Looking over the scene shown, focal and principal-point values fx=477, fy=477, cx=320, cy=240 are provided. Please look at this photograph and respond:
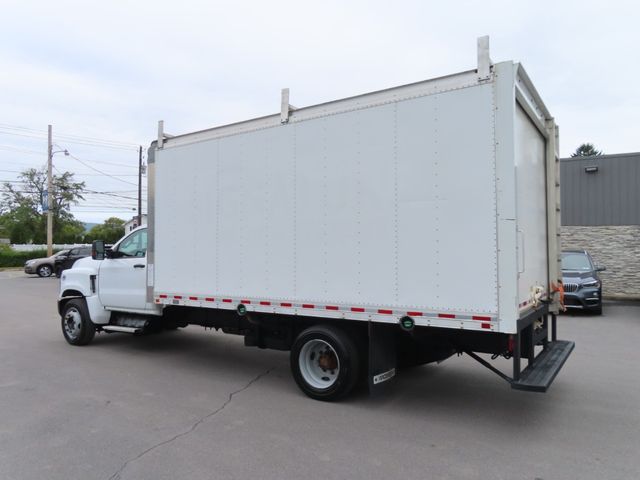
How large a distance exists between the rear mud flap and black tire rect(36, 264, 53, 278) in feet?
96.1

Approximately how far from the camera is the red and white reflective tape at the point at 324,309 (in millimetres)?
4449

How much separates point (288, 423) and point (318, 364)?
3.23 feet

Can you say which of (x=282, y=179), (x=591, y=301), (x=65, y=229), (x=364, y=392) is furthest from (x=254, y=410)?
(x=65, y=229)

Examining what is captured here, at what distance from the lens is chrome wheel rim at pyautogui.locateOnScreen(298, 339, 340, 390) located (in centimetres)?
551

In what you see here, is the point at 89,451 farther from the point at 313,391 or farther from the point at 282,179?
the point at 282,179

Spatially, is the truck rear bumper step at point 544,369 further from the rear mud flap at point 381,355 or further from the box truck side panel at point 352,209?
the rear mud flap at point 381,355

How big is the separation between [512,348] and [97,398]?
4.60 m

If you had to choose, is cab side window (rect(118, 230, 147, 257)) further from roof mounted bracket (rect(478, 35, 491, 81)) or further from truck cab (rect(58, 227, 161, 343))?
roof mounted bracket (rect(478, 35, 491, 81))

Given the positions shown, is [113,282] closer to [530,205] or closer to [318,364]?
[318,364]

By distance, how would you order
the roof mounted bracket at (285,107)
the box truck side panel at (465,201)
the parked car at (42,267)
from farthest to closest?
1. the parked car at (42,267)
2. the roof mounted bracket at (285,107)
3. the box truck side panel at (465,201)

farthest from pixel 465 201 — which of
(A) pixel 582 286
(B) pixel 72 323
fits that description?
(A) pixel 582 286

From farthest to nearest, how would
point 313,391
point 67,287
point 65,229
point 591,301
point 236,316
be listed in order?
point 65,229, point 591,301, point 67,287, point 236,316, point 313,391

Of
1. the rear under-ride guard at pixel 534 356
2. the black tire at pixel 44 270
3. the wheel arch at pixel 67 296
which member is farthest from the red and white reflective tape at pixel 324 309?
the black tire at pixel 44 270

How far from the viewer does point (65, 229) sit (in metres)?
66.8
